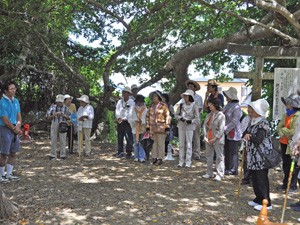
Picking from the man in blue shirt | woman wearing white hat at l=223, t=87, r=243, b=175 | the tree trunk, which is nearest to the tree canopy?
woman wearing white hat at l=223, t=87, r=243, b=175

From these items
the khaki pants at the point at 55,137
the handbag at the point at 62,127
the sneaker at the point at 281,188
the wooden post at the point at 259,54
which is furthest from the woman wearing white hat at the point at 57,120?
the sneaker at the point at 281,188

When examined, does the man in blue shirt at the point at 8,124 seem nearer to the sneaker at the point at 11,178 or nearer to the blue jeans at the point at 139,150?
the sneaker at the point at 11,178

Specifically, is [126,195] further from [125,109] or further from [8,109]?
[125,109]

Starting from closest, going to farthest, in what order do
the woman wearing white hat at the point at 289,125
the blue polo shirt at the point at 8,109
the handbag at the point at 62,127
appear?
the woman wearing white hat at the point at 289,125 < the blue polo shirt at the point at 8,109 < the handbag at the point at 62,127

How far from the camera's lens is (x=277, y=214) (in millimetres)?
5031

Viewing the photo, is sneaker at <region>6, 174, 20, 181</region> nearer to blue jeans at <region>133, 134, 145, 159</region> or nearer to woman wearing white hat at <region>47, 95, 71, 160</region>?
woman wearing white hat at <region>47, 95, 71, 160</region>

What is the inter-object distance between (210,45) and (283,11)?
337 cm

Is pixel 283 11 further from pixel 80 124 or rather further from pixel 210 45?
pixel 80 124

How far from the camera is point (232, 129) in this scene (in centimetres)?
729

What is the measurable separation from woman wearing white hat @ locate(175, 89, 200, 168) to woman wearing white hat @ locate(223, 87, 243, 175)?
0.89 metres

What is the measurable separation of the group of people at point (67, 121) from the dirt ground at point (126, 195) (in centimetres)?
64

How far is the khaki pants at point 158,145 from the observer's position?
8281mm

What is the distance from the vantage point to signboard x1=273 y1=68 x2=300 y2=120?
7.67m

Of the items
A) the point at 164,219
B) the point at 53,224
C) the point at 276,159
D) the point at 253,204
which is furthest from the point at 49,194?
the point at 276,159
